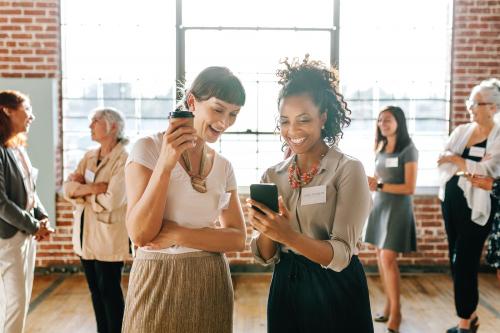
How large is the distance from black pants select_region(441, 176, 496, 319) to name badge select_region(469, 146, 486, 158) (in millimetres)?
206

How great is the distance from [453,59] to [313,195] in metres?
4.34

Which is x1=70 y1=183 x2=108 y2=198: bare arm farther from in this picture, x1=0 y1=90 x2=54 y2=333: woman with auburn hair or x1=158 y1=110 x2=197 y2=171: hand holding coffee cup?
x1=158 y1=110 x2=197 y2=171: hand holding coffee cup

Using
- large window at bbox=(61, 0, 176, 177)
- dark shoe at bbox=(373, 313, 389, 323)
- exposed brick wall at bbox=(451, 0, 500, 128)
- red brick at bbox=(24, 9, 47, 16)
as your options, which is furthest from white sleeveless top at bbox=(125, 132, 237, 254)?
exposed brick wall at bbox=(451, 0, 500, 128)

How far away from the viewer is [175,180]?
1.69 m

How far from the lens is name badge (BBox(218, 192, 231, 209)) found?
72.5 inches

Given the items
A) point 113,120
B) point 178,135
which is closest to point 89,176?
point 113,120

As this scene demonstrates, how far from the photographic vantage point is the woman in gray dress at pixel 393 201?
390 cm

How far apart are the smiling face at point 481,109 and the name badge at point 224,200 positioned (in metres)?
2.43

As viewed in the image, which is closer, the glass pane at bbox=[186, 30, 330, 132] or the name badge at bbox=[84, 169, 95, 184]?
the name badge at bbox=[84, 169, 95, 184]

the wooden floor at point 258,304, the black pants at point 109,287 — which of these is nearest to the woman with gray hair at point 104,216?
the black pants at point 109,287

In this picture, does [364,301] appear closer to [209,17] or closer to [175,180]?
[175,180]

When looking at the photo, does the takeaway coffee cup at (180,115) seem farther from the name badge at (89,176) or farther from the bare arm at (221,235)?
the name badge at (89,176)

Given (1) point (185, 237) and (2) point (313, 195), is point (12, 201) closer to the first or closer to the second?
(1) point (185, 237)

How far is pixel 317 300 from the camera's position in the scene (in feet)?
5.54
